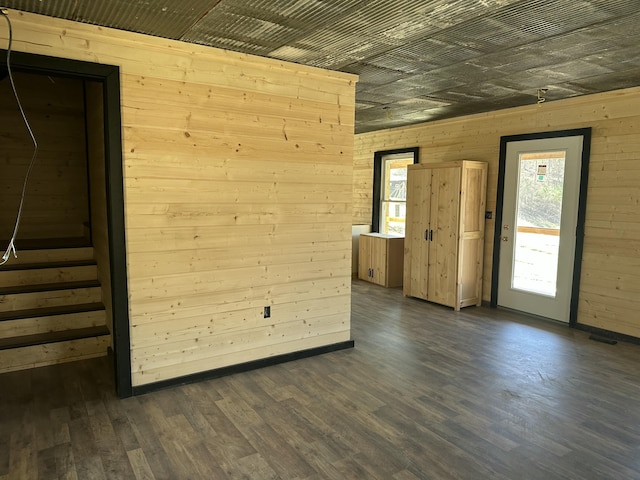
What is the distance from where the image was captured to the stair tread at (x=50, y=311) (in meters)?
3.81

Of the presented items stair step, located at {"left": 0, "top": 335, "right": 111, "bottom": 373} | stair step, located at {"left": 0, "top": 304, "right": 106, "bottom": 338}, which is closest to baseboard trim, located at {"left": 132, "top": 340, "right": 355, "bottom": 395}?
stair step, located at {"left": 0, "top": 335, "right": 111, "bottom": 373}

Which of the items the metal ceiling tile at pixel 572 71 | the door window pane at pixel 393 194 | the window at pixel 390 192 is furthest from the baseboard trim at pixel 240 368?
the door window pane at pixel 393 194

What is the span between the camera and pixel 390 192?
763cm

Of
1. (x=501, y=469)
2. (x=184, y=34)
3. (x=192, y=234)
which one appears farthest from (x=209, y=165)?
(x=501, y=469)

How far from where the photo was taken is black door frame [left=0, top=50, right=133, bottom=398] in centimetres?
280

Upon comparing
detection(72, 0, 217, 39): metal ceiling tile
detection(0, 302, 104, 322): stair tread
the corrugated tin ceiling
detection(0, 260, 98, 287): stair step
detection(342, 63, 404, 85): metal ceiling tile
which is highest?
detection(342, 63, 404, 85): metal ceiling tile

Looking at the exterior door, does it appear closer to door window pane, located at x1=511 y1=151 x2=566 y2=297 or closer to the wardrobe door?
door window pane, located at x1=511 y1=151 x2=566 y2=297

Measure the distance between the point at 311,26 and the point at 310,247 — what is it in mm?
1812

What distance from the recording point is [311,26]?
2.81 meters

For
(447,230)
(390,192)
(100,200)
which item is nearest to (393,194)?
(390,192)

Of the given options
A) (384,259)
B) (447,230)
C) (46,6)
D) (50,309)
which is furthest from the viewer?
(384,259)

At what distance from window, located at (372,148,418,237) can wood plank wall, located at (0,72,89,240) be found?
451 centimetres

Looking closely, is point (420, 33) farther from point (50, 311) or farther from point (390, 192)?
point (390, 192)

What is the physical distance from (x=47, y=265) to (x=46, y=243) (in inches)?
28.1
